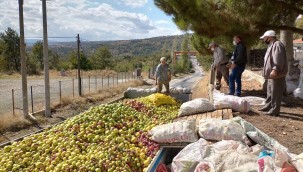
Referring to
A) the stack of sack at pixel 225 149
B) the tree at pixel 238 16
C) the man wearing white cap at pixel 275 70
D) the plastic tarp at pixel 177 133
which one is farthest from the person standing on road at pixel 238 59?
the plastic tarp at pixel 177 133

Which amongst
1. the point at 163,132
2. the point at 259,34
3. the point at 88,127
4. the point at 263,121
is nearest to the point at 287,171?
the point at 163,132

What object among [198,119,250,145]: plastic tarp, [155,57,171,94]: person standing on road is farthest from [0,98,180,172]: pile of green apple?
[155,57,171,94]: person standing on road

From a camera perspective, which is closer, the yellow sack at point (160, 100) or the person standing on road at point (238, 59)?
the person standing on road at point (238, 59)

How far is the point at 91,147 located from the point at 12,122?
286 inches

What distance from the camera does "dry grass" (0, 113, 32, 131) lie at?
1078 cm

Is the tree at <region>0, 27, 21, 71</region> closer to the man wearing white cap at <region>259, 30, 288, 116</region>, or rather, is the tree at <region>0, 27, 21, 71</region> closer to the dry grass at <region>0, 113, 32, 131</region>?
the dry grass at <region>0, 113, 32, 131</region>

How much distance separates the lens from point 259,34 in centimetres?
876

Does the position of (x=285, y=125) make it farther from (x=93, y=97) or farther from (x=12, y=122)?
(x=93, y=97)

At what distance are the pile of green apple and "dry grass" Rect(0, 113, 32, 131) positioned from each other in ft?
18.5

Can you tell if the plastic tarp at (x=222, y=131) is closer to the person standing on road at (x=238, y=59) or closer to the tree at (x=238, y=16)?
the person standing on road at (x=238, y=59)

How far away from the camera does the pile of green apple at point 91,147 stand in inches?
179

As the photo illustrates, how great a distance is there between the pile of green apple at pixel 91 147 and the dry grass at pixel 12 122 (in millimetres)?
5647

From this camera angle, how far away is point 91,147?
505 centimetres

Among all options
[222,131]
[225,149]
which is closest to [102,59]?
[222,131]
